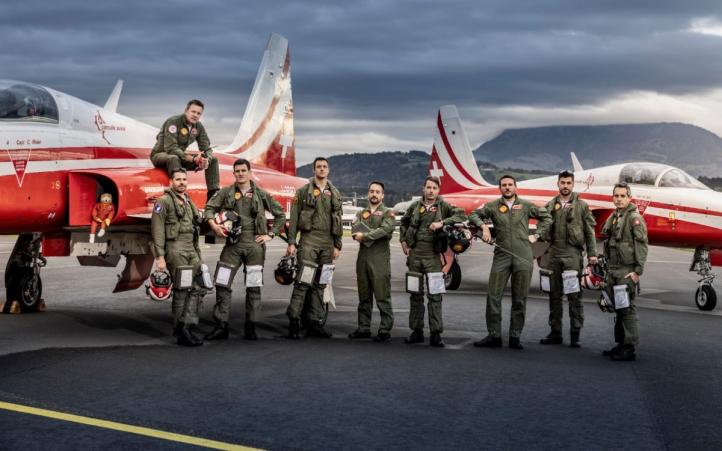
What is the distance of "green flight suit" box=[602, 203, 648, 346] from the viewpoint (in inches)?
319

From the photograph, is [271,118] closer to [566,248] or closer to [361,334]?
[361,334]

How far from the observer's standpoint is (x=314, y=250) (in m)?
9.04

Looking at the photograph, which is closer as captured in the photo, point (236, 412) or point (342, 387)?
point (236, 412)

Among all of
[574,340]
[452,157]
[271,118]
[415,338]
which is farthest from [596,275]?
[452,157]

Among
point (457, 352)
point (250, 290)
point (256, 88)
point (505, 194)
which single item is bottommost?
point (457, 352)

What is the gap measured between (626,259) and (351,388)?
11.9 ft

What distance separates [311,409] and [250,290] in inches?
135

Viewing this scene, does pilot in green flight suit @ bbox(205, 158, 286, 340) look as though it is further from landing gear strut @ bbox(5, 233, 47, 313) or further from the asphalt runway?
landing gear strut @ bbox(5, 233, 47, 313)

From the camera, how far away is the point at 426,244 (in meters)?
8.88

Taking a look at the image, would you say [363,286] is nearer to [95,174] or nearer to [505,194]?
[505,194]

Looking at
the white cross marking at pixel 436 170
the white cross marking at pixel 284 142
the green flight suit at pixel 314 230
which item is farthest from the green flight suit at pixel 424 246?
the white cross marking at pixel 436 170

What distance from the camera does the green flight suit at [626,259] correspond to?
319 inches

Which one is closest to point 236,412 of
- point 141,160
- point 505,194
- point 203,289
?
point 203,289

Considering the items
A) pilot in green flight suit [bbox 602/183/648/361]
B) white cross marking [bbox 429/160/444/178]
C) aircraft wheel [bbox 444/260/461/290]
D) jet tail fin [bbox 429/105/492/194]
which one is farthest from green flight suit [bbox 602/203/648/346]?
white cross marking [bbox 429/160/444/178]
